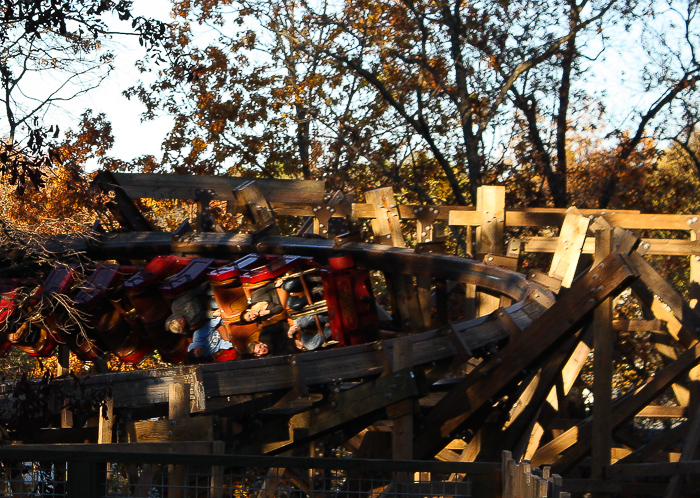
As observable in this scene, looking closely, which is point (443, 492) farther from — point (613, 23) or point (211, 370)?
point (613, 23)

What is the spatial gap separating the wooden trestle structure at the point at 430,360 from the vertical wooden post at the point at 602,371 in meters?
0.01

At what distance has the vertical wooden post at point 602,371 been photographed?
23.5 ft

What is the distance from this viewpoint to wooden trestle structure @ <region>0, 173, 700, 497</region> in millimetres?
6348

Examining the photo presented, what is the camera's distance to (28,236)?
6855 millimetres

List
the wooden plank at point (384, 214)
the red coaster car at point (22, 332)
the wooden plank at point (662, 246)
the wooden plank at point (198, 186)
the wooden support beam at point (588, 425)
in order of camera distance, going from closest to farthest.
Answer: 1. the wooden support beam at point (588, 425)
2. the red coaster car at point (22, 332)
3. the wooden plank at point (662, 246)
4. the wooden plank at point (198, 186)
5. the wooden plank at point (384, 214)

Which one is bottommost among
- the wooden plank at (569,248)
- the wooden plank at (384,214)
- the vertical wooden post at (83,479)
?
the vertical wooden post at (83,479)

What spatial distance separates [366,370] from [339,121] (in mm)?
15021

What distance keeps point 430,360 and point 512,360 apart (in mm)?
719

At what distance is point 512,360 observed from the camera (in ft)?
23.5

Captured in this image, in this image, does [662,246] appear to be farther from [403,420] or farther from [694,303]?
[403,420]

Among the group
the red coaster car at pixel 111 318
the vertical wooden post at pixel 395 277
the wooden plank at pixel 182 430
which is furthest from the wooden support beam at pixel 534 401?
the red coaster car at pixel 111 318

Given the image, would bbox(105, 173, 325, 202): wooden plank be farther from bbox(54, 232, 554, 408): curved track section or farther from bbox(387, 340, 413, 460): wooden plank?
bbox(387, 340, 413, 460): wooden plank

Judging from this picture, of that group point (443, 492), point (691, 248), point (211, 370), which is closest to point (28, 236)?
point (211, 370)

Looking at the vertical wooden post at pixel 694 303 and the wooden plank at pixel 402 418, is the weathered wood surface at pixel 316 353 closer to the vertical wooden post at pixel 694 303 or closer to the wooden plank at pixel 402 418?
the wooden plank at pixel 402 418
